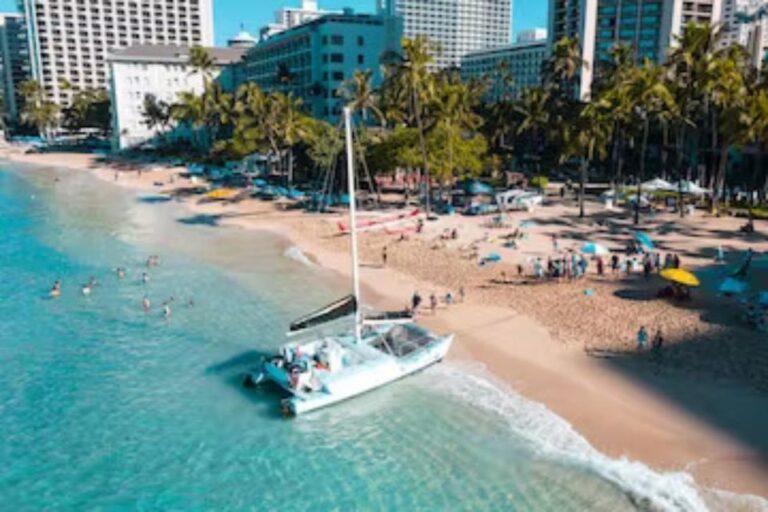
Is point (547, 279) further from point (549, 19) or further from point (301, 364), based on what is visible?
point (549, 19)

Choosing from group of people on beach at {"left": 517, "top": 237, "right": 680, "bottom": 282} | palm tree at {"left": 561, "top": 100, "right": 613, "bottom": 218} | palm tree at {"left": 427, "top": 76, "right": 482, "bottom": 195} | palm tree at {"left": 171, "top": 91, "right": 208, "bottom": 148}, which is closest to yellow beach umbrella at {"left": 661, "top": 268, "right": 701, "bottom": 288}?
group of people on beach at {"left": 517, "top": 237, "right": 680, "bottom": 282}

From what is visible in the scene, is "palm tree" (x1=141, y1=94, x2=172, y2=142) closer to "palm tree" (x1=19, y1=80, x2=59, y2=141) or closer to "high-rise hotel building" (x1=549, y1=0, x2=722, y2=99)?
"palm tree" (x1=19, y1=80, x2=59, y2=141)

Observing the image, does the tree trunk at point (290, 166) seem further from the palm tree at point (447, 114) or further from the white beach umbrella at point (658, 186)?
the white beach umbrella at point (658, 186)

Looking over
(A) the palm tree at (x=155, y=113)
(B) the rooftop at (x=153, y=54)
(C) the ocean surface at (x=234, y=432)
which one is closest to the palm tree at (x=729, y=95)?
(C) the ocean surface at (x=234, y=432)

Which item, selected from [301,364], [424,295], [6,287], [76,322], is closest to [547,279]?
[424,295]

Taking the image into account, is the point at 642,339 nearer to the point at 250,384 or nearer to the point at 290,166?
the point at 250,384
